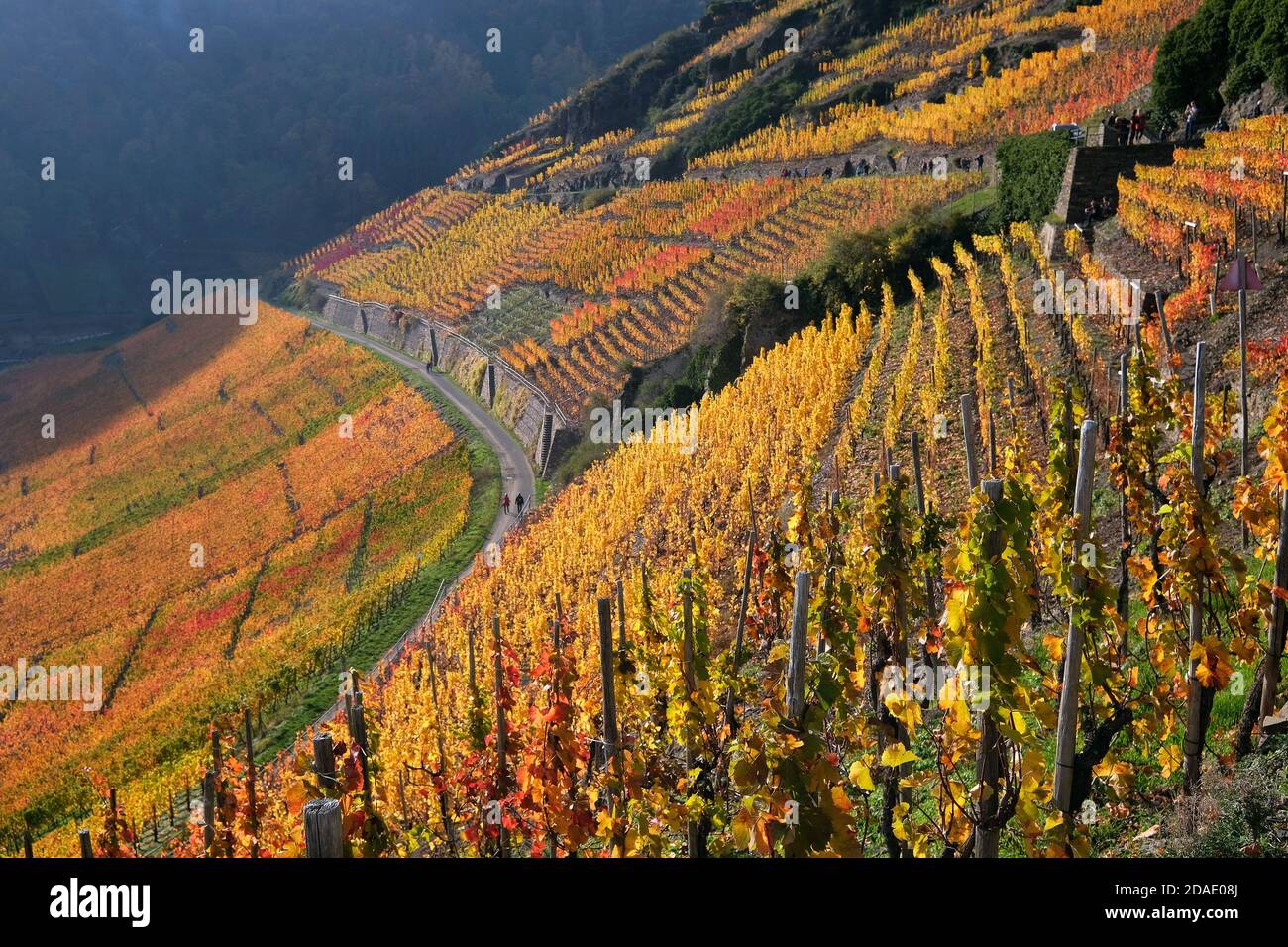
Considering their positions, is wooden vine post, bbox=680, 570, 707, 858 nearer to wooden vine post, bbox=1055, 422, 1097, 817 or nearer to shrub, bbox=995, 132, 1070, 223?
wooden vine post, bbox=1055, 422, 1097, 817

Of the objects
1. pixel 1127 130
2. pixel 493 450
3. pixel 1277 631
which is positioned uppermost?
pixel 1127 130

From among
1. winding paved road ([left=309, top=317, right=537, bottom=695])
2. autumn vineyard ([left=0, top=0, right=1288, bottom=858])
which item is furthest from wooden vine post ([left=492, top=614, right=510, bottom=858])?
winding paved road ([left=309, top=317, right=537, bottom=695])

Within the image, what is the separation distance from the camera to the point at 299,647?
26266mm

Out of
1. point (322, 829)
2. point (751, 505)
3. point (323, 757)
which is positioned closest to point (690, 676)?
point (323, 757)

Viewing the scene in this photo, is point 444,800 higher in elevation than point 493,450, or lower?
lower

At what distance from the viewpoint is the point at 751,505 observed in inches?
554

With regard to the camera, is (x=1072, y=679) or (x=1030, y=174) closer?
(x=1072, y=679)

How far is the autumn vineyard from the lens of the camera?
18.9ft

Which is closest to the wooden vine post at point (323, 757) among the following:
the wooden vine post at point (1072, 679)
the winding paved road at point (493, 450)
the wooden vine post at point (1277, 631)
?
the wooden vine post at point (1072, 679)

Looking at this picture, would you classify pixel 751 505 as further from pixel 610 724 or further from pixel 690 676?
pixel 610 724

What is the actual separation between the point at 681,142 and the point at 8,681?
54.7m

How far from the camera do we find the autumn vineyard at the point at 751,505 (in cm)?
576
